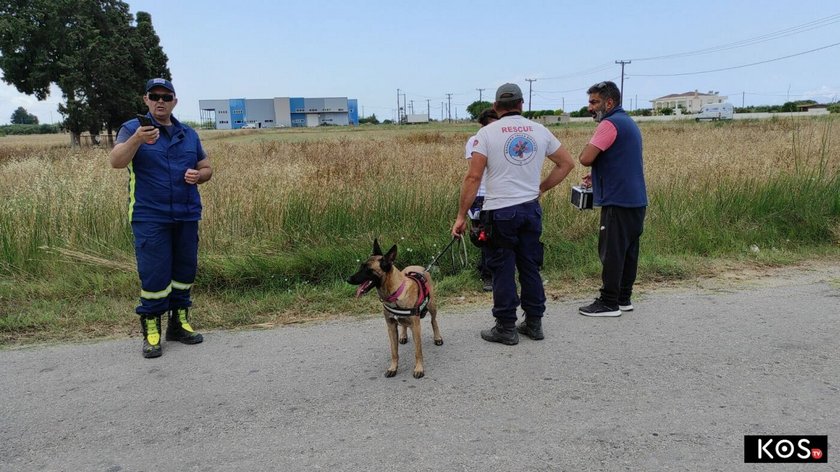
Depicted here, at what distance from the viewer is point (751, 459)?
239 centimetres

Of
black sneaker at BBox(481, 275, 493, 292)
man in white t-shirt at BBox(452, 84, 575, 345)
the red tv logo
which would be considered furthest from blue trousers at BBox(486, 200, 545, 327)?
the red tv logo

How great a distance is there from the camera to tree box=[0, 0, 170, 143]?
111 ft

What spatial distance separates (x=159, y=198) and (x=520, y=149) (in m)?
2.64

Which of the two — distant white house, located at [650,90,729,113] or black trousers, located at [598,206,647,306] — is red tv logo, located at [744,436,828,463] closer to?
black trousers, located at [598,206,647,306]

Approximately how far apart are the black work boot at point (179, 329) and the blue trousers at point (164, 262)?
0.20 feet

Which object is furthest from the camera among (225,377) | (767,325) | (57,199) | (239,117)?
(239,117)

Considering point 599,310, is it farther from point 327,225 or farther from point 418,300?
point 327,225

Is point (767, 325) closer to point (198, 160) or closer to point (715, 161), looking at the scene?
point (198, 160)

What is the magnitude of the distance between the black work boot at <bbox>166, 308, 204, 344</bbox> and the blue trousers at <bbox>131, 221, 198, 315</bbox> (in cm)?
6

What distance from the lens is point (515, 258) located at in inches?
155

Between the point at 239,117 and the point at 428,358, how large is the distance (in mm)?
141914

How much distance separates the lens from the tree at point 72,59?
33.7m

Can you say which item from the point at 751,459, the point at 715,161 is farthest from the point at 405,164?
the point at 751,459

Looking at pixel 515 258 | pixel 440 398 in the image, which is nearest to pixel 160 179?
pixel 440 398
